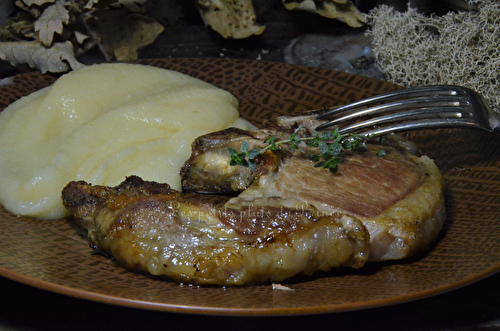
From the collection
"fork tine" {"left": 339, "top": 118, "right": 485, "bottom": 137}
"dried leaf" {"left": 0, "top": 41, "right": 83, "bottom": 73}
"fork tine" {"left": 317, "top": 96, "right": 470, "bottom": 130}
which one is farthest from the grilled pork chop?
"dried leaf" {"left": 0, "top": 41, "right": 83, "bottom": 73}

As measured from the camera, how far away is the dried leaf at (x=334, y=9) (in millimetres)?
6188

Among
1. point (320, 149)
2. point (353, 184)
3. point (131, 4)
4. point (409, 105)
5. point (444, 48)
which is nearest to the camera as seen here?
point (353, 184)

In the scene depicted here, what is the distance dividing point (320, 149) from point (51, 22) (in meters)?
3.17

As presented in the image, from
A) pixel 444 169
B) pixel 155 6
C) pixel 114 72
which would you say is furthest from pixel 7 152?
pixel 155 6

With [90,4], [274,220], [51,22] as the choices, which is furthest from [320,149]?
[90,4]

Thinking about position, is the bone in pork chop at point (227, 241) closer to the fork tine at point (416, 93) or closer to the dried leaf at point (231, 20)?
the fork tine at point (416, 93)

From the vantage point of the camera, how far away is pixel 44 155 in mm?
3473

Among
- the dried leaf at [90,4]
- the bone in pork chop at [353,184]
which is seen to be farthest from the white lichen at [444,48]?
the dried leaf at [90,4]

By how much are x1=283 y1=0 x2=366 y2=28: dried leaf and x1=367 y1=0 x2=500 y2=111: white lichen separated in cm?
48

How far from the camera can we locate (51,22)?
4.86 m

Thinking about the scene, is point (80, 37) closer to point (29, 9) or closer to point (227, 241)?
point (29, 9)

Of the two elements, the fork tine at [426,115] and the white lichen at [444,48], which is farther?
the white lichen at [444,48]

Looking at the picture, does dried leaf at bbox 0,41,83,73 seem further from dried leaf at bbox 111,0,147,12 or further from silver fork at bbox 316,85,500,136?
silver fork at bbox 316,85,500,136

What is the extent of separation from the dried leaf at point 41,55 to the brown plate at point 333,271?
195 cm
